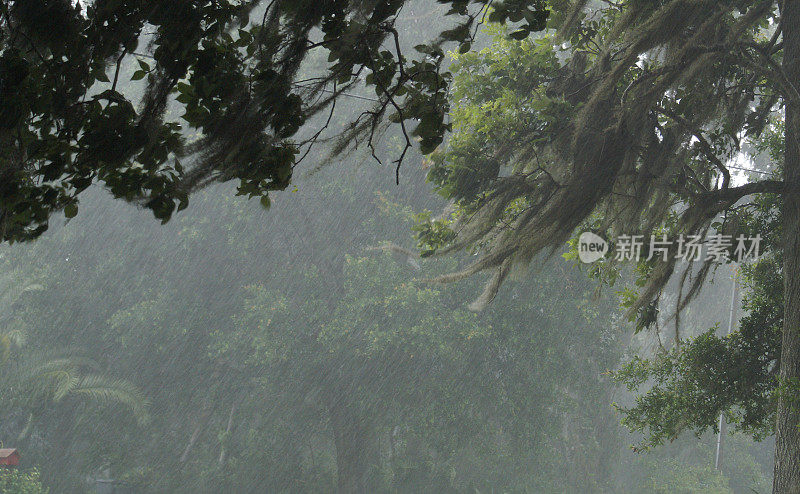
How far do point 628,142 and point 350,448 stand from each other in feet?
29.9

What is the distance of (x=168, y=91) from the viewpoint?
1.91 m

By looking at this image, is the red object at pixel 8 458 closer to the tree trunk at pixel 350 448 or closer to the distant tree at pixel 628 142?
the tree trunk at pixel 350 448

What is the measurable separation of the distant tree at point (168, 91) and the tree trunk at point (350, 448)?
10.4 metres

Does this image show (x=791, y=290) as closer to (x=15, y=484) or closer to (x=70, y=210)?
(x=70, y=210)

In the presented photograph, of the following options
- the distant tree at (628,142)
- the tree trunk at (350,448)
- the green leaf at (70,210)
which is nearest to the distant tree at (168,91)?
the green leaf at (70,210)

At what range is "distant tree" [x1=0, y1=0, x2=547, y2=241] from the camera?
179 centimetres

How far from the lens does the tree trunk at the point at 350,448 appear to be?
475 inches

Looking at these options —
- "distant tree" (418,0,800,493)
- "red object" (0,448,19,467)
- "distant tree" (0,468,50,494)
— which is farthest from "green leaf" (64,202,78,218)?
"red object" (0,448,19,467)

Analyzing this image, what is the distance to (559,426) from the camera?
12.1 m

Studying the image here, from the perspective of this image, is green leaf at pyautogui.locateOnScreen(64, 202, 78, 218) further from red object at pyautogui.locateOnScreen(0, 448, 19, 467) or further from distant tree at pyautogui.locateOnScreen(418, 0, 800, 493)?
red object at pyautogui.locateOnScreen(0, 448, 19, 467)

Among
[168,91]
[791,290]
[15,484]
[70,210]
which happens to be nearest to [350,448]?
[15,484]

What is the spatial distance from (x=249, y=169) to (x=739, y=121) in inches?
154

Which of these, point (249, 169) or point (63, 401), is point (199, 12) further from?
point (63, 401)

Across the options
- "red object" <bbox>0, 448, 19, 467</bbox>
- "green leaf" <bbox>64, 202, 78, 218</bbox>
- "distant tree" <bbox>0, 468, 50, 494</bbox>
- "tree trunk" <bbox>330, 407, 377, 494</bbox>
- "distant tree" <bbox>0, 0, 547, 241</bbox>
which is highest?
"distant tree" <bbox>0, 0, 547, 241</bbox>
